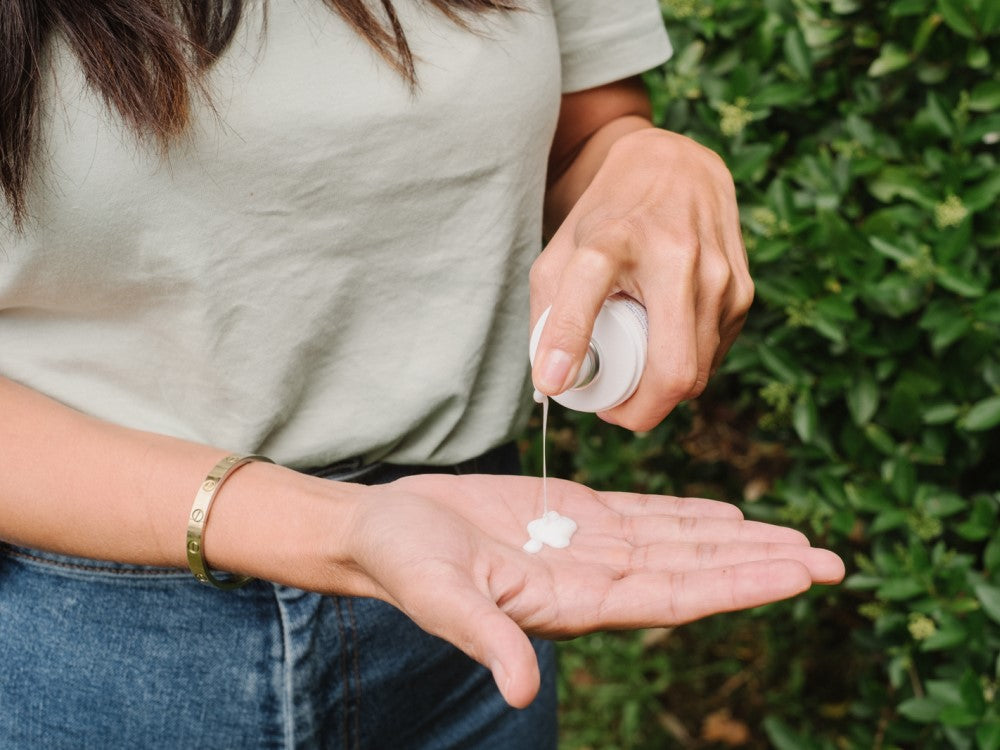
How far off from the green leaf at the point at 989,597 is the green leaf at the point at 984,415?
0.27m

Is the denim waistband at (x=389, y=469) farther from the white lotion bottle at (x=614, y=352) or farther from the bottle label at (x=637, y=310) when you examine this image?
the bottle label at (x=637, y=310)

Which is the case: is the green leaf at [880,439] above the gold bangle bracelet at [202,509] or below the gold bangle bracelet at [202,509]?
below

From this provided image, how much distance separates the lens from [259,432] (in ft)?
4.14

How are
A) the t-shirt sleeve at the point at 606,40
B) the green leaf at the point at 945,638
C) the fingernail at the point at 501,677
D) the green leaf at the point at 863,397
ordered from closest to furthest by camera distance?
the fingernail at the point at 501,677, the t-shirt sleeve at the point at 606,40, the green leaf at the point at 945,638, the green leaf at the point at 863,397

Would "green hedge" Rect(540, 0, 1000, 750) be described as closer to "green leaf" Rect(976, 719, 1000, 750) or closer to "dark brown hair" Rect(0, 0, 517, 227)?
"green leaf" Rect(976, 719, 1000, 750)

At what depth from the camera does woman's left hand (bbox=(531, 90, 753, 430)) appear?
1.12 m

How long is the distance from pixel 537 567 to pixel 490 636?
0.72 ft

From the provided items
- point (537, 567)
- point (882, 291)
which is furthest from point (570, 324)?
point (882, 291)

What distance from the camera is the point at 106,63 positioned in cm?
107

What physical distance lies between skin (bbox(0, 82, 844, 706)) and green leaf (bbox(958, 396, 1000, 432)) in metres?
0.60

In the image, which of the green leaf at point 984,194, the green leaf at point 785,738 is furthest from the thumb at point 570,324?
the green leaf at point 785,738

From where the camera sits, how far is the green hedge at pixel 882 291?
1660mm

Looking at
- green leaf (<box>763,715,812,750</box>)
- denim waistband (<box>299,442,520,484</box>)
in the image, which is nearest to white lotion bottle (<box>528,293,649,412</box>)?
denim waistband (<box>299,442,520,484</box>)

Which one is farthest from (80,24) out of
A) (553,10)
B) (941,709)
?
(941,709)
